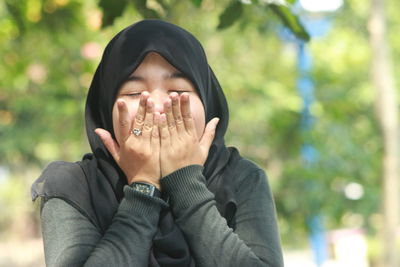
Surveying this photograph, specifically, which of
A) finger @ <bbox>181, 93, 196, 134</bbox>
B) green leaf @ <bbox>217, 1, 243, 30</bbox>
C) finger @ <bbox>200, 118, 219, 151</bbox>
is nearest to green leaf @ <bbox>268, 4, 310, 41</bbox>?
green leaf @ <bbox>217, 1, 243, 30</bbox>

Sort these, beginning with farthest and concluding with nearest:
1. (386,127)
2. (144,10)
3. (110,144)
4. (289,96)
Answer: (289,96)
(386,127)
(144,10)
(110,144)

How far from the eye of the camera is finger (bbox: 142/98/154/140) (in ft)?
6.16

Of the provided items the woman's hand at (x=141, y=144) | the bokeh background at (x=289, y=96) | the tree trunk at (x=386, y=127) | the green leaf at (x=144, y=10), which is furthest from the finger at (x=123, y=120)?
the tree trunk at (x=386, y=127)

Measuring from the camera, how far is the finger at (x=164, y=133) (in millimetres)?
1909

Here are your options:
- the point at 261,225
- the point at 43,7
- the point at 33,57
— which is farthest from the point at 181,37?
the point at 33,57

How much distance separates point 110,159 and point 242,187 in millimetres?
364

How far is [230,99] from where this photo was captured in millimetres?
8406

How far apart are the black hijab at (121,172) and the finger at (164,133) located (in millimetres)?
142

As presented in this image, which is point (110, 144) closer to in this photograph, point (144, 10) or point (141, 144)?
point (141, 144)

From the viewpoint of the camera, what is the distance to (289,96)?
7902 mm

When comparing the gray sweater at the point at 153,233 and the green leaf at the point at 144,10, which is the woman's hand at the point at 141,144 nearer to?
the gray sweater at the point at 153,233

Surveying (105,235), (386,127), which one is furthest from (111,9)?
(386,127)

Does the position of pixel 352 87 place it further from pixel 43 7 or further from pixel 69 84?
pixel 43 7

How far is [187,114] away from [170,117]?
0.14 ft
